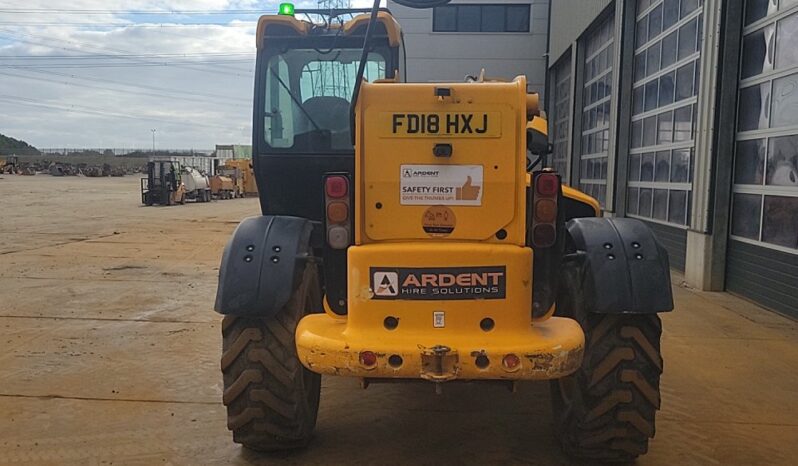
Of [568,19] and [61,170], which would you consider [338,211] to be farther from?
[61,170]

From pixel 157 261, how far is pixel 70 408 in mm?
8014

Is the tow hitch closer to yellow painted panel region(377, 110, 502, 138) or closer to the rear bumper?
the rear bumper

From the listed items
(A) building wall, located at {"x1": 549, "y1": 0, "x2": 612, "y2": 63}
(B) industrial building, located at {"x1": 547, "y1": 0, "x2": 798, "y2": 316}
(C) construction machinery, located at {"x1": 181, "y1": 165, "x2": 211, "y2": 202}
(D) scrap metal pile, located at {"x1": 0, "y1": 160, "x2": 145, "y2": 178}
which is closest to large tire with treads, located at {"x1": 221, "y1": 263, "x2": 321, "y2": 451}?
(B) industrial building, located at {"x1": 547, "y1": 0, "x2": 798, "y2": 316}

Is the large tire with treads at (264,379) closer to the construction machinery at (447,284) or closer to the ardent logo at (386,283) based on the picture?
the construction machinery at (447,284)

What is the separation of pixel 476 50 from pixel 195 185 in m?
16.9

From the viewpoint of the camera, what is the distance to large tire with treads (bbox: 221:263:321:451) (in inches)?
147

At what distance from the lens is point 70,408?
472cm

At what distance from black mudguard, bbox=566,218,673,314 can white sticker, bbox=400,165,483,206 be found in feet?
2.46

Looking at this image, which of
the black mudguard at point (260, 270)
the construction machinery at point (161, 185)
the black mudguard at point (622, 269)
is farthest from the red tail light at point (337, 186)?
the construction machinery at point (161, 185)

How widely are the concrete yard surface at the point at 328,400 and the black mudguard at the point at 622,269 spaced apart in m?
1.02

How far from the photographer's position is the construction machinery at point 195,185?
34.4 metres

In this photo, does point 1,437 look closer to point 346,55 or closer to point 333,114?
point 333,114

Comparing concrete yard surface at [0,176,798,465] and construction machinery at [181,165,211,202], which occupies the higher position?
construction machinery at [181,165,211,202]

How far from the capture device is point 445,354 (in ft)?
10.5
